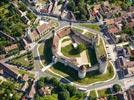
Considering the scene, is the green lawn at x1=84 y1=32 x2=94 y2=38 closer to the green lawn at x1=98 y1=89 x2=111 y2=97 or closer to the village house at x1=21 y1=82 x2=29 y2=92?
the green lawn at x1=98 y1=89 x2=111 y2=97

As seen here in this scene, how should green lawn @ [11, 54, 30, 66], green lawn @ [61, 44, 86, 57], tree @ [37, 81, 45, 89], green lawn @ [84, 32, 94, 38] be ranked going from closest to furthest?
tree @ [37, 81, 45, 89], green lawn @ [11, 54, 30, 66], green lawn @ [61, 44, 86, 57], green lawn @ [84, 32, 94, 38]

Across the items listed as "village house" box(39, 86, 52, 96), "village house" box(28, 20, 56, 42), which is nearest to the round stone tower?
"village house" box(39, 86, 52, 96)

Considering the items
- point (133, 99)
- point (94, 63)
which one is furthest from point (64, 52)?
point (133, 99)

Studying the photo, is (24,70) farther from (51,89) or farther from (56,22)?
(56,22)

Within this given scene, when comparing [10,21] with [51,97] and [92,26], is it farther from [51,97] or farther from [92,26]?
[51,97]

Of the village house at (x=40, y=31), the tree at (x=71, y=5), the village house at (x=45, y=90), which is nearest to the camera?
the village house at (x=45, y=90)

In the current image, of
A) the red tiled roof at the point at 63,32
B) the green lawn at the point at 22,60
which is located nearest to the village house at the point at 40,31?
the red tiled roof at the point at 63,32

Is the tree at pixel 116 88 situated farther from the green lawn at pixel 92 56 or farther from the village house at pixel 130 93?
the green lawn at pixel 92 56

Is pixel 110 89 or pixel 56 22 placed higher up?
pixel 56 22
